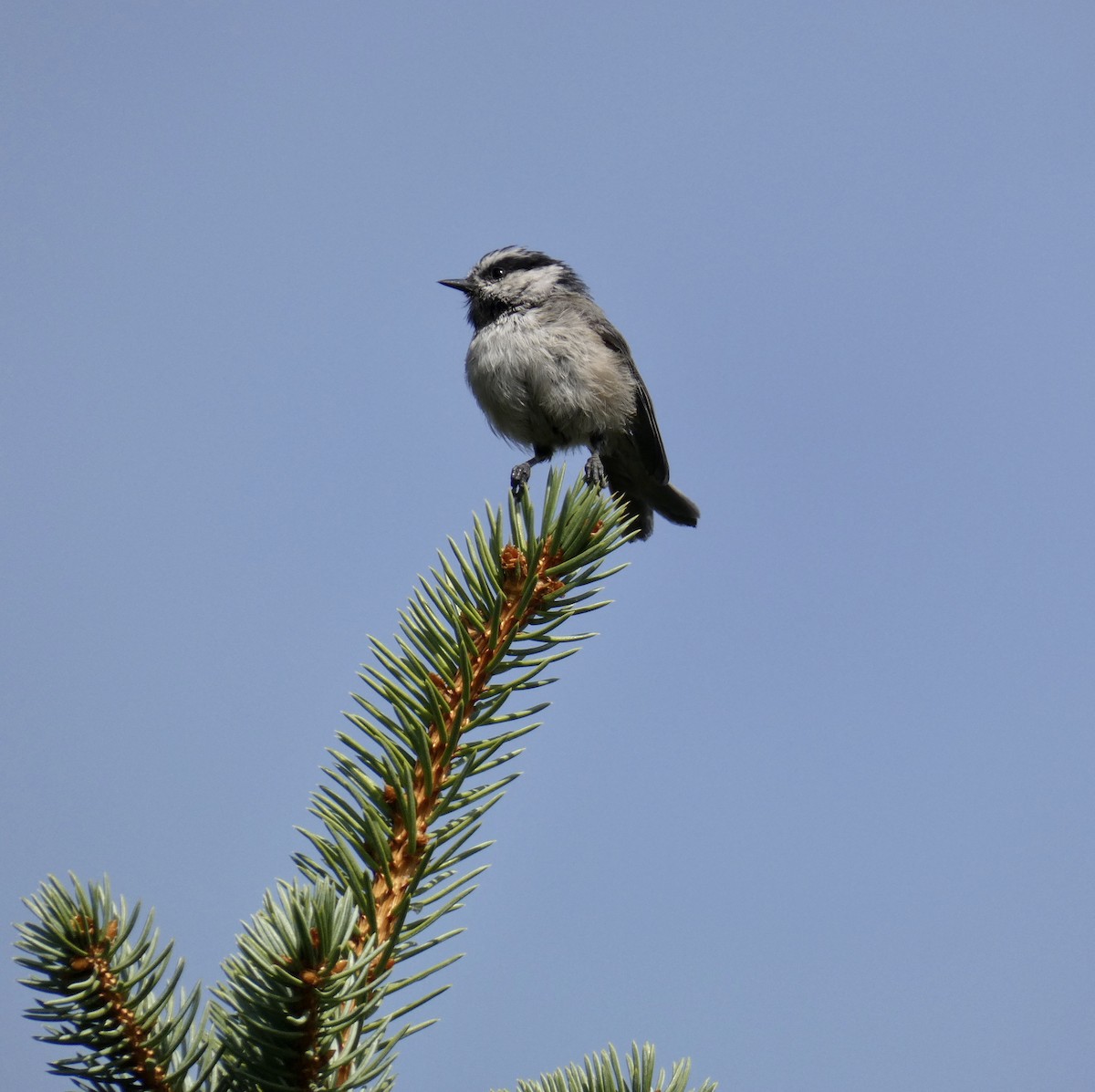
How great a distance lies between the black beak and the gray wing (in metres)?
0.89

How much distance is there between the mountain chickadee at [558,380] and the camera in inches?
213

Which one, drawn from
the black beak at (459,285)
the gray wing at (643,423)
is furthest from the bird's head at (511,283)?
the gray wing at (643,423)

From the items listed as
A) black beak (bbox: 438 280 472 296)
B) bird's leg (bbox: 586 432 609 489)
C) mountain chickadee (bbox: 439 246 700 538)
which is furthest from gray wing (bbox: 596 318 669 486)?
black beak (bbox: 438 280 472 296)

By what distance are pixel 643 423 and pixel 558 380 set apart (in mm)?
890

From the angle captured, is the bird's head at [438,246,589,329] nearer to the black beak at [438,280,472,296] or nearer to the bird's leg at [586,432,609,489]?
the black beak at [438,280,472,296]

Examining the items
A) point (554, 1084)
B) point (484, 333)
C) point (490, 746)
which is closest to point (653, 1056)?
point (554, 1084)

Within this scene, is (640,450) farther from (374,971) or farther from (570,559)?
(374,971)

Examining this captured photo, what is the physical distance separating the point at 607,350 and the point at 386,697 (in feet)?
14.6

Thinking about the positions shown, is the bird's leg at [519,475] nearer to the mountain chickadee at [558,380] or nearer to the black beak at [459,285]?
the mountain chickadee at [558,380]

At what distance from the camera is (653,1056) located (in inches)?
54.8

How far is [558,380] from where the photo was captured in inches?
211

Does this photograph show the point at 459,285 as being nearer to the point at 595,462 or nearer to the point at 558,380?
the point at 558,380

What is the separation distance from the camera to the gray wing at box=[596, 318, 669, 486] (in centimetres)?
601

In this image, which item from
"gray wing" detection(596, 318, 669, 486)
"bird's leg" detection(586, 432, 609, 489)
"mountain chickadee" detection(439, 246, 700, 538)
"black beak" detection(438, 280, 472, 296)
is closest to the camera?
"bird's leg" detection(586, 432, 609, 489)
